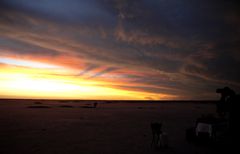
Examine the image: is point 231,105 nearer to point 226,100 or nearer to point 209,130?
point 226,100

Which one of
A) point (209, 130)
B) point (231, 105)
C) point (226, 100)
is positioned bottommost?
point (209, 130)

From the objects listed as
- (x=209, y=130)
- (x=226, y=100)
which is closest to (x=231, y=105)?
(x=226, y=100)

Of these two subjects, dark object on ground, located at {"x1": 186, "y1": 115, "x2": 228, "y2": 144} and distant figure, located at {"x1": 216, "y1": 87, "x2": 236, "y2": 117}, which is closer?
distant figure, located at {"x1": 216, "y1": 87, "x2": 236, "y2": 117}

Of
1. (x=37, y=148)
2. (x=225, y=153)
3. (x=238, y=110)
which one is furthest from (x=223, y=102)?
(x=37, y=148)

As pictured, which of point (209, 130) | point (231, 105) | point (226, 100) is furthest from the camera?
point (209, 130)

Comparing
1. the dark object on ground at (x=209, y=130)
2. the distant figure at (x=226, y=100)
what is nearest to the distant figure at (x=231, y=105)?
the distant figure at (x=226, y=100)

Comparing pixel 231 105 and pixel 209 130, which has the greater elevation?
pixel 231 105

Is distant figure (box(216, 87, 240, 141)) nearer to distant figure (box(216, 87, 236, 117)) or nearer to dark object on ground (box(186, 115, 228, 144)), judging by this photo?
distant figure (box(216, 87, 236, 117))

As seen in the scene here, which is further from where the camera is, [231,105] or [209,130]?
[209,130]

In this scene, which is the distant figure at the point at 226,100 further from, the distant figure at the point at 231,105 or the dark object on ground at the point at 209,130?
the dark object on ground at the point at 209,130

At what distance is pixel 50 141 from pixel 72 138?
1.73 m

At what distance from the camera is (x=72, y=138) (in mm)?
15539

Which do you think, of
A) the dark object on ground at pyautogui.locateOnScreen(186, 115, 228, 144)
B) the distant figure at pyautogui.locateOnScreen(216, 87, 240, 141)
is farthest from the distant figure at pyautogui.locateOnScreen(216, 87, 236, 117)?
the dark object on ground at pyautogui.locateOnScreen(186, 115, 228, 144)

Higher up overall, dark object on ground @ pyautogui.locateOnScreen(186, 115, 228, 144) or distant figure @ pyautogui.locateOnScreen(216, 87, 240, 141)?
distant figure @ pyautogui.locateOnScreen(216, 87, 240, 141)
